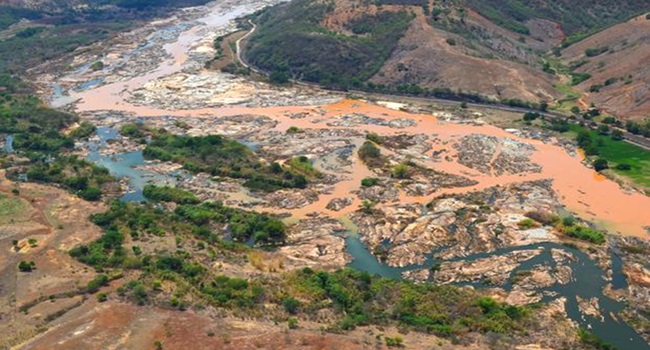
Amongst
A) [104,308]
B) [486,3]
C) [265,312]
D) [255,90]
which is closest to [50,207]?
[104,308]

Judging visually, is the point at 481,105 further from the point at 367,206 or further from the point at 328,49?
the point at 367,206

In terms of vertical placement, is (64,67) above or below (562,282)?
below

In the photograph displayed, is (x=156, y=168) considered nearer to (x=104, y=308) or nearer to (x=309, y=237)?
(x=309, y=237)

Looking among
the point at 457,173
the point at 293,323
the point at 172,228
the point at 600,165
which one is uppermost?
the point at 600,165

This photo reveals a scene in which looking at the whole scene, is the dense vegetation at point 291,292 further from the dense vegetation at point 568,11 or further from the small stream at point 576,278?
the dense vegetation at point 568,11

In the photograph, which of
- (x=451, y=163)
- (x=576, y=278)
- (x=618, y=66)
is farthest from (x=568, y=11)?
(x=576, y=278)

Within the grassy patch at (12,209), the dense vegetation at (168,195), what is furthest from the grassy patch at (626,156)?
the grassy patch at (12,209)

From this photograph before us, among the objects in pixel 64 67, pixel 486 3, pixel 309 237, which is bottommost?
pixel 64 67
